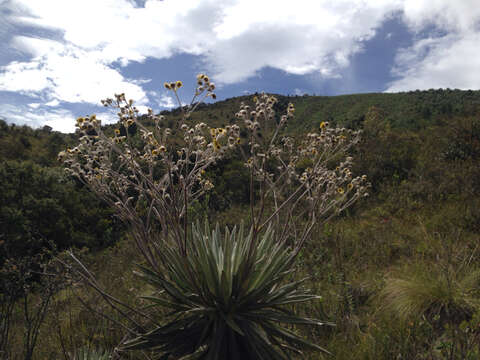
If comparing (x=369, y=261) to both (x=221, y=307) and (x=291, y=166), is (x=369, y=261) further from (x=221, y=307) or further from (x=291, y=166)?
(x=221, y=307)

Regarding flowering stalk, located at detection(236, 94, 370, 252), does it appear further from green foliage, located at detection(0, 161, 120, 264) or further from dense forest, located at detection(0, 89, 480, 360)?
green foliage, located at detection(0, 161, 120, 264)

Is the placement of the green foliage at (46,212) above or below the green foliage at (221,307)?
below

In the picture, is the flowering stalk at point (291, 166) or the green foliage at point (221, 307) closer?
the green foliage at point (221, 307)

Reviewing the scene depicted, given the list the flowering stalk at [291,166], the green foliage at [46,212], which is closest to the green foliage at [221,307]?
the flowering stalk at [291,166]

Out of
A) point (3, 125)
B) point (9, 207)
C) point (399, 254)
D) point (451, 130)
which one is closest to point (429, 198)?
point (399, 254)

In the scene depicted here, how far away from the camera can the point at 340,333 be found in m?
3.07

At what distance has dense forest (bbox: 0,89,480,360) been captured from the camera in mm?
2994

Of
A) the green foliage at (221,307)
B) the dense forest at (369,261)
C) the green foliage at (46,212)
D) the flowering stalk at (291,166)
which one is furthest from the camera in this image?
the green foliage at (46,212)

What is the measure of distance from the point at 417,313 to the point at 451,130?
404 inches

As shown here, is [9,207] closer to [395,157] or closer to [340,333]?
[340,333]

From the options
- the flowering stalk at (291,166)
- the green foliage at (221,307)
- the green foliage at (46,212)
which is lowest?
the green foliage at (46,212)

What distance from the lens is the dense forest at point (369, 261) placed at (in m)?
2.99

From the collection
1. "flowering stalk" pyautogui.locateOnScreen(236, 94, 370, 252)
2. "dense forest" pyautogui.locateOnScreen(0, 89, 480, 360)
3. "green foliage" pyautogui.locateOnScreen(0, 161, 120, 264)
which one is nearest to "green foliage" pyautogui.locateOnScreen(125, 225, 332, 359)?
"flowering stalk" pyautogui.locateOnScreen(236, 94, 370, 252)

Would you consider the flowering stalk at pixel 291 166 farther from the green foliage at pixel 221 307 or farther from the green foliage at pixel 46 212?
the green foliage at pixel 46 212
